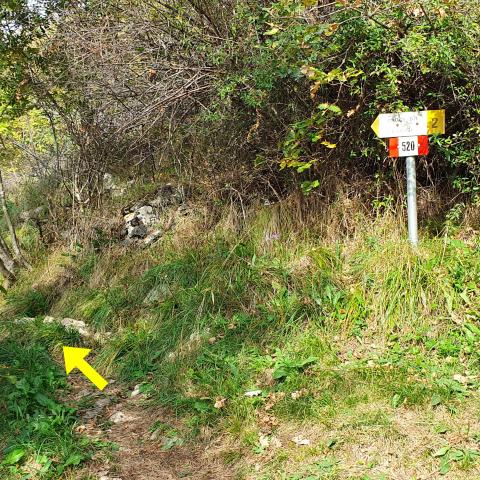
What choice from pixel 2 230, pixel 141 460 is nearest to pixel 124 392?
pixel 141 460

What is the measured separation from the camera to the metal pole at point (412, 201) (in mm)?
4852

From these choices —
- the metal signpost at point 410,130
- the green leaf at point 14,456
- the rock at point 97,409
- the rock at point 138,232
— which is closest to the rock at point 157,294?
the rock at point 97,409

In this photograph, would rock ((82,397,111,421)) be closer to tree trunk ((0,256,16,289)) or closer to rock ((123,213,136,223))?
rock ((123,213,136,223))

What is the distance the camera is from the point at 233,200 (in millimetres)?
6840

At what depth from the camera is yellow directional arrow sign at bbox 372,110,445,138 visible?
4.80 metres

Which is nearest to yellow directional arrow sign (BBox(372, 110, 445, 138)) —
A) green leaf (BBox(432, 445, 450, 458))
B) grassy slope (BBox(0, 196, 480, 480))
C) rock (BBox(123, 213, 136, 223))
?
grassy slope (BBox(0, 196, 480, 480))

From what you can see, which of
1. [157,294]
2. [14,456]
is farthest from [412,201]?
[14,456]

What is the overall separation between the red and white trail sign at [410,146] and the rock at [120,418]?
323 centimetres

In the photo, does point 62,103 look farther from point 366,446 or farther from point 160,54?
point 366,446

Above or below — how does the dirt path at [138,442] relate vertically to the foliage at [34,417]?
below

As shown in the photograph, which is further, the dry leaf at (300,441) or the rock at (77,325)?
the rock at (77,325)

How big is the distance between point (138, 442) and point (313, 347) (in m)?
1.60

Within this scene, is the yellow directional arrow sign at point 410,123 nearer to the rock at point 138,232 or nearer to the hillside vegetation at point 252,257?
the hillside vegetation at point 252,257

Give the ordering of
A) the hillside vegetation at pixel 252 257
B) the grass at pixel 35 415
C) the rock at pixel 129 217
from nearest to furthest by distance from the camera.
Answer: the grass at pixel 35 415, the hillside vegetation at pixel 252 257, the rock at pixel 129 217
